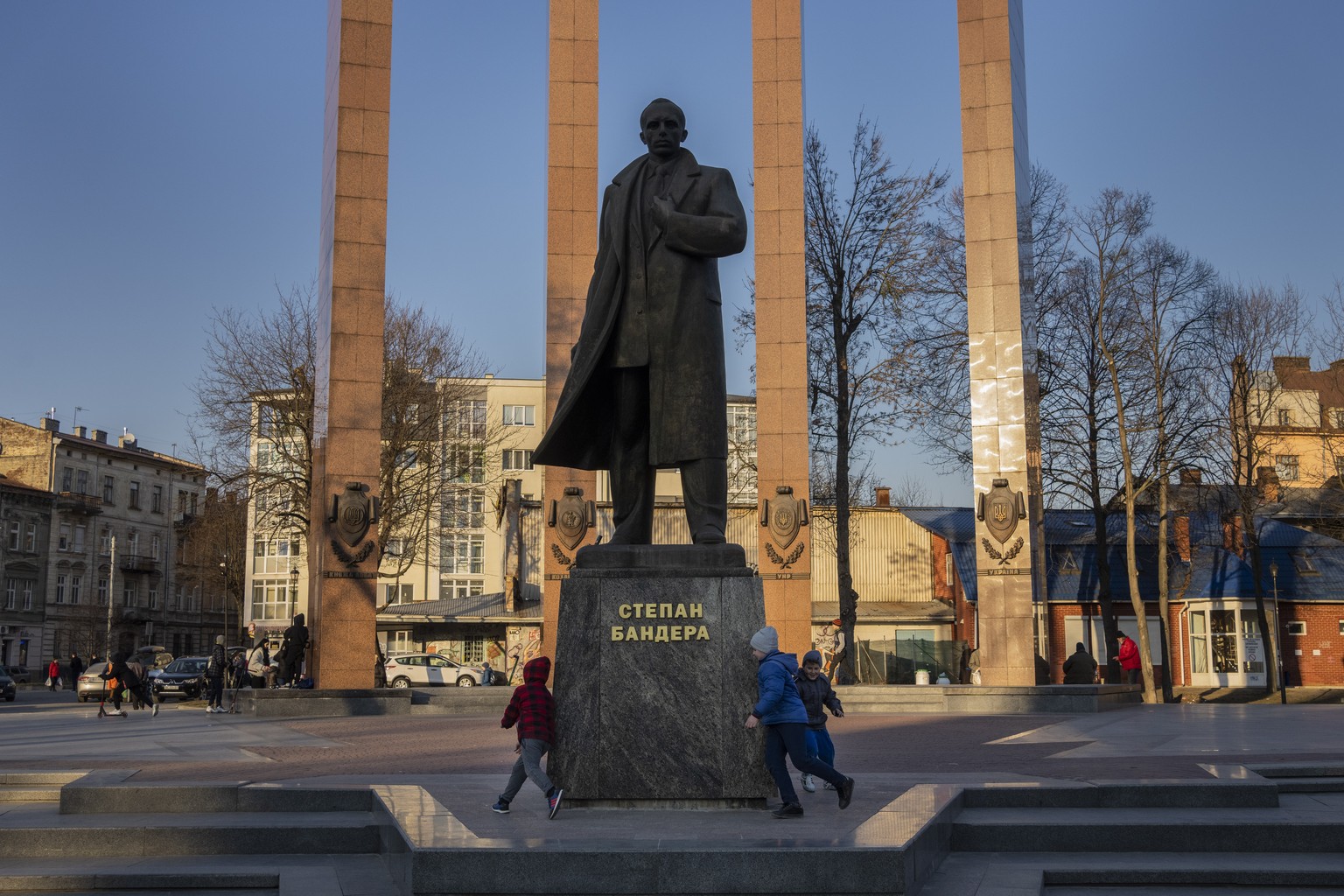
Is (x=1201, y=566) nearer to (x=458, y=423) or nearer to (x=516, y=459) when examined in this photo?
(x=458, y=423)

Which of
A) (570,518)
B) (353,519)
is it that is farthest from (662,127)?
(570,518)

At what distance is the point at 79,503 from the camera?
3100 inches

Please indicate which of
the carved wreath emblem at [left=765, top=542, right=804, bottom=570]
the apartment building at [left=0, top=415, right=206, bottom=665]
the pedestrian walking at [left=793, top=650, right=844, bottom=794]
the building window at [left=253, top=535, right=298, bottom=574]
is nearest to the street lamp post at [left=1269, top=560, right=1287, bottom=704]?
the carved wreath emblem at [left=765, top=542, right=804, bottom=570]

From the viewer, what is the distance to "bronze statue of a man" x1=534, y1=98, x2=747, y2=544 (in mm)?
8719

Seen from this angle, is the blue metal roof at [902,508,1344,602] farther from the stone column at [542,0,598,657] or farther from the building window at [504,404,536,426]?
the building window at [504,404,536,426]

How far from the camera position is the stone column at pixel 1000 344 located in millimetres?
24453

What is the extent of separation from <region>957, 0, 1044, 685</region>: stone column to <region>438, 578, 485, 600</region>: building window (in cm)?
4660

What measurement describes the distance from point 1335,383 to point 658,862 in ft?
117

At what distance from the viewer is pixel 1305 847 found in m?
8.34

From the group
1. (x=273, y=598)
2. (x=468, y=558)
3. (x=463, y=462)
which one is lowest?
(x=273, y=598)

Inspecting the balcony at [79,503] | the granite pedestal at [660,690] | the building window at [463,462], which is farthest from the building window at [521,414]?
the granite pedestal at [660,690]

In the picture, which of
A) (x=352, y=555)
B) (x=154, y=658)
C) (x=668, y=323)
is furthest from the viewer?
(x=154, y=658)

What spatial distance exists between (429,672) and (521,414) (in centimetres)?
2912

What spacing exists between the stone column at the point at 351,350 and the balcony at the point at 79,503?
5939 cm
